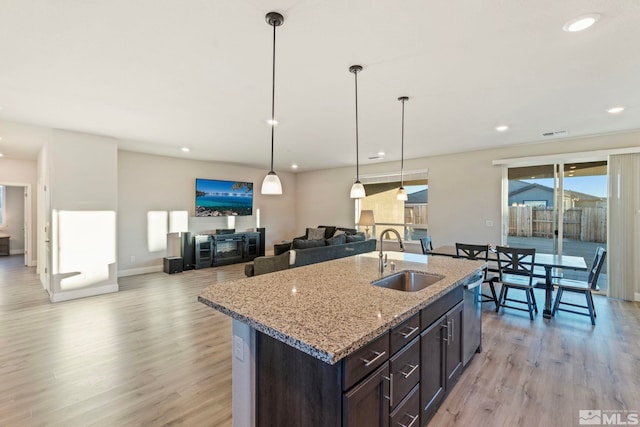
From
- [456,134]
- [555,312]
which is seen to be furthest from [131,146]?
[555,312]

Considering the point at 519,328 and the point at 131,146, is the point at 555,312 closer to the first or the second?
the point at 519,328

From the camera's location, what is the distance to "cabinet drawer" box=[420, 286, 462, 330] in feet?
5.68

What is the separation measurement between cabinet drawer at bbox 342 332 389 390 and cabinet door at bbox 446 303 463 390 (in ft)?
3.00

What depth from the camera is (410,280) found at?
7.92 ft

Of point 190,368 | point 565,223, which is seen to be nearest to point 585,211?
point 565,223

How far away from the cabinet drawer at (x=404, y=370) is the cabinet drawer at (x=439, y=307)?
0.14 meters

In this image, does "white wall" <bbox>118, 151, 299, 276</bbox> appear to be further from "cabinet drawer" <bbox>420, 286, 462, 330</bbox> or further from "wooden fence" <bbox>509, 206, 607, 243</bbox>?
"wooden fence" <bbox>509, 206, 607, 243</bbox>

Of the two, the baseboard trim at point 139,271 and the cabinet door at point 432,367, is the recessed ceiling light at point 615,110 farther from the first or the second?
the baseboard trim at point 139,271

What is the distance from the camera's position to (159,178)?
6367mm

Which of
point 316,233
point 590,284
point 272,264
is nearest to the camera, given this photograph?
point 590,284

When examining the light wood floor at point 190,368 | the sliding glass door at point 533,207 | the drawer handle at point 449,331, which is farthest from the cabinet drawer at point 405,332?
the sliding glass door at point 533,207

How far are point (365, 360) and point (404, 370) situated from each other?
0.43 metres

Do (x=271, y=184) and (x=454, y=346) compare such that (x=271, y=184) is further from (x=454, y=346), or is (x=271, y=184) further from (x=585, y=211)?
(x=585, y=211)

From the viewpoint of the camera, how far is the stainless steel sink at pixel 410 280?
7.50ft
